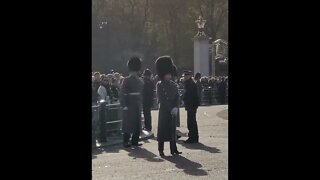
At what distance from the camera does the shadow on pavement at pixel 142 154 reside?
8.73 m

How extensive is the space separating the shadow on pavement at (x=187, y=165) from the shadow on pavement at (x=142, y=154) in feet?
0.67

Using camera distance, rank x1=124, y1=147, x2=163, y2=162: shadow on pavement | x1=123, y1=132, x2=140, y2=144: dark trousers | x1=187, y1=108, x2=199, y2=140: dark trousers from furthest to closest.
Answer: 1. x1=187, y1=108, x2=199, y2=140: dark trousers
2. x1=123, y1=132, x2=140, y2=144: dark trousers
3. x1=124, y1=147, x2=163, y2=162: shadow on pavement

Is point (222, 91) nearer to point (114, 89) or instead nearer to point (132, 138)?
point (114, 89)

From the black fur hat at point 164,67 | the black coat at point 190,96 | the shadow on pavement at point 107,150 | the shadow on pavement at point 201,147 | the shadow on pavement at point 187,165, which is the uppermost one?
the black fur hat at point 164,67

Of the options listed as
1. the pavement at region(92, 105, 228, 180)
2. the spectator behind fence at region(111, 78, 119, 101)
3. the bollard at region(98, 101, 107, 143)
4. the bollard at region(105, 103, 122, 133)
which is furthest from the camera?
the spectator behind fence at region(111, 78, 119, 101)

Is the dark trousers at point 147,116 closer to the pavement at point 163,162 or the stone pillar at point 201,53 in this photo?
the pavement at point 163,162

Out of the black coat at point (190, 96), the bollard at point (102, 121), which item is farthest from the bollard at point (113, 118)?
the black coat at point (190, 96)

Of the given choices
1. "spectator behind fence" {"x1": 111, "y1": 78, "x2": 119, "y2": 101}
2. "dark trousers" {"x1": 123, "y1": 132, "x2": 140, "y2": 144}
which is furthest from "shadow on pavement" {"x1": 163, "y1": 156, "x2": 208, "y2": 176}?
"spectator behind fence" {"x1": 111, "y1": 78, "x2": 119, "y2": 101}

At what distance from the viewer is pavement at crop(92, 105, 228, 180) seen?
23.6 feet

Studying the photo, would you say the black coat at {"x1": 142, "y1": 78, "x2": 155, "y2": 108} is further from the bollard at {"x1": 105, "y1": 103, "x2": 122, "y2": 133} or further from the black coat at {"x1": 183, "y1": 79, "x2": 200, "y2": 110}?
the black coat at {"x1": 183, "y1": 79, "x2": 200, "y2": 110}

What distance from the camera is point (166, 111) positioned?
9.12 m

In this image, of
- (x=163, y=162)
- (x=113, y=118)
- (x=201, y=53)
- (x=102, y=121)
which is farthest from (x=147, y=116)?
(x=201, y=53)

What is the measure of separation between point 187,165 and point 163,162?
497mm

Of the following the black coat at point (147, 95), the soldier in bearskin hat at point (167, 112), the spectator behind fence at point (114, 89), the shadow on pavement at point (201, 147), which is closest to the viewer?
the soldier in bearskin hat at point (167, 112)
